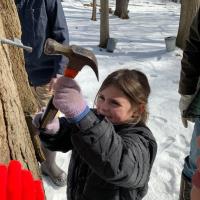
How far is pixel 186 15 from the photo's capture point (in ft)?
26.7

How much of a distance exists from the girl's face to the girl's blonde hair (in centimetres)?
2

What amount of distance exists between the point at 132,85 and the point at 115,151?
366 millimetres

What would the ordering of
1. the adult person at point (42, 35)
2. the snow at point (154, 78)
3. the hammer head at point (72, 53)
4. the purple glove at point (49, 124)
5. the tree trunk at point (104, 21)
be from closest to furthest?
1. the hammer head at point (72, 53)
2. the purple glove at point (49, 124)
3. the adult person at point (42, 35)
4. the snow at point (154, 78)
5. the tree trunk at point (104, 21)

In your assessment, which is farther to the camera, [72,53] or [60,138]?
[60,138]

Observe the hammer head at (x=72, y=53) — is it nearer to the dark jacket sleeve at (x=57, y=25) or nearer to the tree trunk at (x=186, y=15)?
the dark jacket sleeve at (x=57, y=25)

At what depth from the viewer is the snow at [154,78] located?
3.41 metres

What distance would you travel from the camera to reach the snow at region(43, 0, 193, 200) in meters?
3.41

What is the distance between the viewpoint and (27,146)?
1.80 m

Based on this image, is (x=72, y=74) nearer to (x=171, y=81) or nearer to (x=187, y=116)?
(x=187, y=116)

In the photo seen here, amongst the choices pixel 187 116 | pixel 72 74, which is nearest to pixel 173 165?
pixel 187 116

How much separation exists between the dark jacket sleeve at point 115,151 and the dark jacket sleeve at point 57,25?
1.23 metres

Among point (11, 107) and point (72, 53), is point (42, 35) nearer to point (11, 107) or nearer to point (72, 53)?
point (11, 107)

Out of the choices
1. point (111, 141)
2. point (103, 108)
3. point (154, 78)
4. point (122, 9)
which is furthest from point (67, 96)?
point (122, 9)

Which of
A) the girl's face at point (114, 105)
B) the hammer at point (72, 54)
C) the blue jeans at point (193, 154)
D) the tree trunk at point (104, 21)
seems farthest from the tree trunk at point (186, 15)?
the hammer at point (72, 54)
